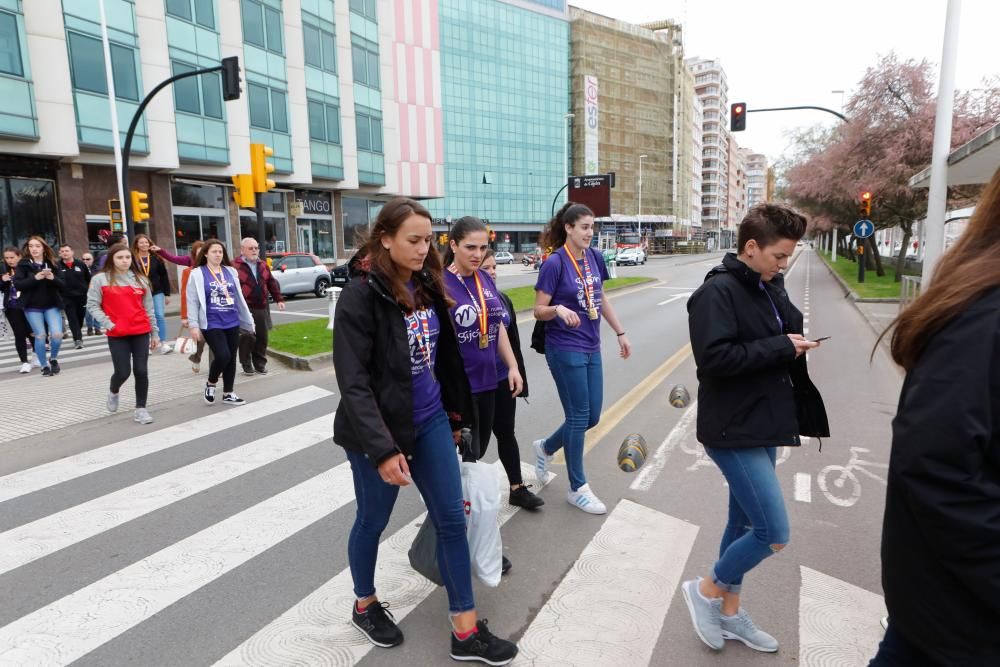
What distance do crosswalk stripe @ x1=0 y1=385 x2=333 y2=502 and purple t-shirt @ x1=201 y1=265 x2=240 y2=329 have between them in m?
1.01

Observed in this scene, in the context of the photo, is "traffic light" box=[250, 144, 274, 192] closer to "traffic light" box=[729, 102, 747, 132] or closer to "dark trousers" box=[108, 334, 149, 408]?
"dark trousers" box=[108, 334, 149, 408]

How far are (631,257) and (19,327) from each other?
44386 millimetres

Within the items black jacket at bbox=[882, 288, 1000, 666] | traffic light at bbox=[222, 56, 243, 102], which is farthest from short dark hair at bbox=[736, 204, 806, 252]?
traffic light at bbox=[222, 56, 243, 102]

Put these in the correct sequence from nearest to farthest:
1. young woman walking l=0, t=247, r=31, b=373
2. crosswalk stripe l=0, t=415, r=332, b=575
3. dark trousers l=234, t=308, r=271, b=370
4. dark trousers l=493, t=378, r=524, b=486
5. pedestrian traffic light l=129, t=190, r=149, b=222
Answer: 1. crosswalk stripe l=0, t=415, r=332, b=575
2. dark trousers l=493, t=378, r=524, b=486
3. dark trousers l=234, t=308, r=271, b=370
4. young woman walking l=0, t=247, r=31, b=373
5. pedestrian traffic light l=129, t=190, r=149, b=222

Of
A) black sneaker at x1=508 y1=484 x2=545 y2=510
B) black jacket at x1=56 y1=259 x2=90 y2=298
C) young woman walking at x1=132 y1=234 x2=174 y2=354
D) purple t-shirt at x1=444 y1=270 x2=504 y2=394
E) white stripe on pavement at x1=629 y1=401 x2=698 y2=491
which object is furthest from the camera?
black jacket at x1=56 y1=259 x2=90 y2=298

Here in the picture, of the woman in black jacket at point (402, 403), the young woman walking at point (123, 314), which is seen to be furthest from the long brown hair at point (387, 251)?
the young woman walking at point (123, 314)

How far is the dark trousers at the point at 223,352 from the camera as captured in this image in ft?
23.2

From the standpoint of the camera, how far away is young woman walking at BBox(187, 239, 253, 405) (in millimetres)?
6926

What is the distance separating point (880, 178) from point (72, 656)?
2713cm

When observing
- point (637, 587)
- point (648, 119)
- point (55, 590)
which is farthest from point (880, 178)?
point (648, 119)

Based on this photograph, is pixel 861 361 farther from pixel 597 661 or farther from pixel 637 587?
pixel 597 661

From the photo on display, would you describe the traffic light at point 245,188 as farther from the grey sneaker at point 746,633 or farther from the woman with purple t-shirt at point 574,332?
the grey sneaker at point 746,633

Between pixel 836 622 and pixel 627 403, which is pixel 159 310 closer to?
pixel 627 403

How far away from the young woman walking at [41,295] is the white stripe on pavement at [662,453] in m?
8.81
